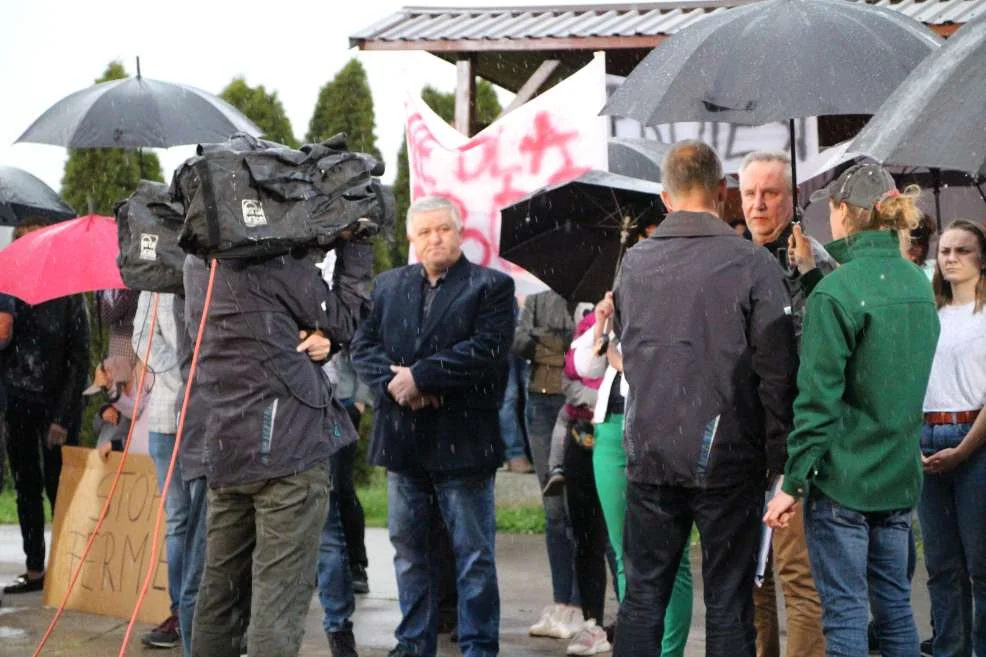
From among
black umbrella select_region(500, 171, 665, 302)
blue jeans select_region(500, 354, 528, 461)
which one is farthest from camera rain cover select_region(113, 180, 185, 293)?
blue jeans select_region(500, 354, 528, 461)

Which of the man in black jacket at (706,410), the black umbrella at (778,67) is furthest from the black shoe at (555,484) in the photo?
the man in black jacket at (706,410)

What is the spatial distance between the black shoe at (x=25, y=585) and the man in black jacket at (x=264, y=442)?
3.79m

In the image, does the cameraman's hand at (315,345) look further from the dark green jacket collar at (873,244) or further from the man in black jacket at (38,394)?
the man in black jacket at (38,394)

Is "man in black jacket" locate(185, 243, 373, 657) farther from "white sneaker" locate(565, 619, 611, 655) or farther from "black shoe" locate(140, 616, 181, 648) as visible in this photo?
"black shoe" locate(140, 616, 181, 648)

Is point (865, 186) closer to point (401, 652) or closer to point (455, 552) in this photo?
point (455, 552)

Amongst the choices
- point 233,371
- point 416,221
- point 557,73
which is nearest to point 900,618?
point 233,371

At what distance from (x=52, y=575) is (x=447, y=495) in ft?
9.16

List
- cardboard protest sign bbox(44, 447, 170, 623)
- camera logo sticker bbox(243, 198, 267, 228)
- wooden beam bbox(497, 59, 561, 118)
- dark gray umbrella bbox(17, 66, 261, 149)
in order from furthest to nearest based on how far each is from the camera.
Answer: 1. wooden beam bbox(497, 59, 561, 118)
2. dark gray umbrella bbox(17, 66, 261, 149)
3. cardboard protest sign bbox(44, 447, 170, 623)
4. camera logo sticker bbox(243, 198, 267, 228)

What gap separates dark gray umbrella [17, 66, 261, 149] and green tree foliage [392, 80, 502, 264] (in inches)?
254

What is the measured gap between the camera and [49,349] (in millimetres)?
8750

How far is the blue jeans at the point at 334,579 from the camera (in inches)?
263

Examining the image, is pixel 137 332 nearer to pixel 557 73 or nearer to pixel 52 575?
pixel 52 575

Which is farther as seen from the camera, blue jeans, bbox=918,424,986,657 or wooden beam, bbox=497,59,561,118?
wooden beam, bbox=497,59,561,118

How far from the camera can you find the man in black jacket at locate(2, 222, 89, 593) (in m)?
8.70
